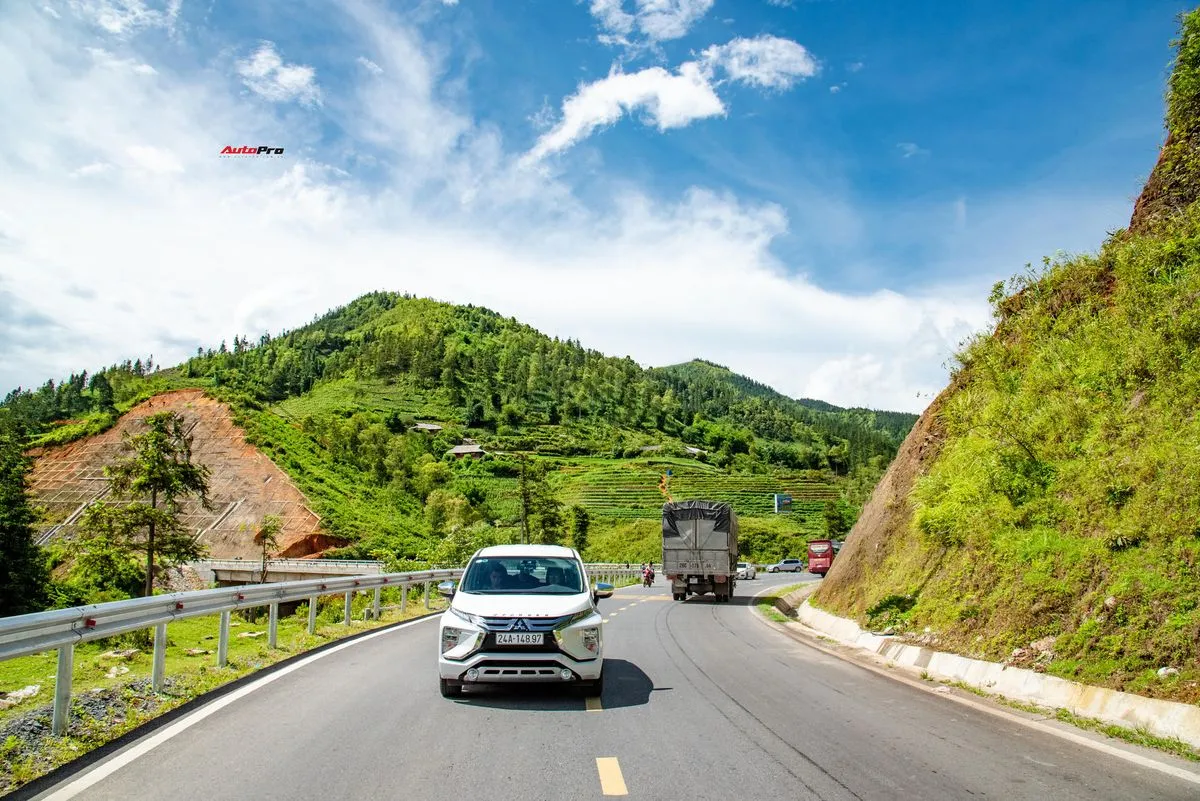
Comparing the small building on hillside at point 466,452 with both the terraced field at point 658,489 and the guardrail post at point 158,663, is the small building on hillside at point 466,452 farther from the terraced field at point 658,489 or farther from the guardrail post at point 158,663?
the guardrail post at point 158,663

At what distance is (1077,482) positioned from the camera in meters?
11.6

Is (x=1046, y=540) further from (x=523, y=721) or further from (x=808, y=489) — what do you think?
(x=808, y=489)

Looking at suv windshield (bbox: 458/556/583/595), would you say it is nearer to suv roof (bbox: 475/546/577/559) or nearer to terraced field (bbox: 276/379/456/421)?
suv roof (bbox: 475/546/577/559)

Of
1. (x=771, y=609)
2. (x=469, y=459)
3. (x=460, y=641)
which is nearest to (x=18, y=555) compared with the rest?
(x=771, y=609)

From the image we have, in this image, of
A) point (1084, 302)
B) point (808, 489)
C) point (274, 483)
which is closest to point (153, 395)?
point (274, 483)

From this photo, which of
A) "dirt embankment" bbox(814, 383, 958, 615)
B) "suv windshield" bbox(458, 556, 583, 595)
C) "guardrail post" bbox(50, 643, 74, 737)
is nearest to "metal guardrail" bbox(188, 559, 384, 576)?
"dirt embankment" bbox(814, 383, 958, 615)

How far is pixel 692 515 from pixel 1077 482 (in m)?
18.6

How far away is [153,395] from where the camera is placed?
10100 centimetres

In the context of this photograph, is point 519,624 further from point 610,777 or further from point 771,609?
point 771,609

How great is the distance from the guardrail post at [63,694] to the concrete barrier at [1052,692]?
9056 mm

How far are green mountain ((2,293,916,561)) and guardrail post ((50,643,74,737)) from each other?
4127cm

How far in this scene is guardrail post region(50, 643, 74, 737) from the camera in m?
6.42

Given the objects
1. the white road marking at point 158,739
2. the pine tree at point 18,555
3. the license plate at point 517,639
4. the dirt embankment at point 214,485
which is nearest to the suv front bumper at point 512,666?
the license plate at point 517,639

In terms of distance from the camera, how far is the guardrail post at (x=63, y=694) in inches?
253
